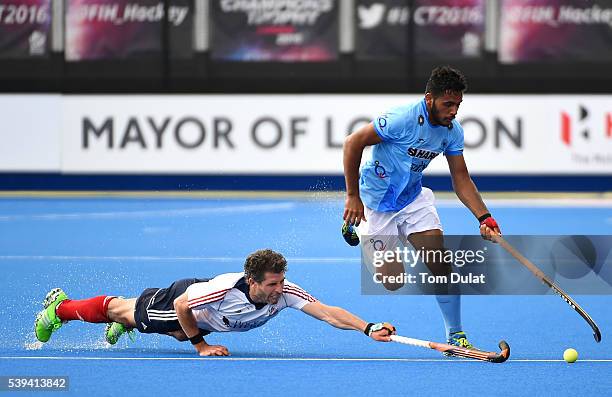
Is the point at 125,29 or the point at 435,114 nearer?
the point at 435,114

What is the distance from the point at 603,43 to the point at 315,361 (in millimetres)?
11248

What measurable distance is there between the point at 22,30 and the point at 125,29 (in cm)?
133

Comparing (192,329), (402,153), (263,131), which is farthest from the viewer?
(263,131)

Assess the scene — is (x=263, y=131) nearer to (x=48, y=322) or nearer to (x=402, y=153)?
(x=402, y=153)

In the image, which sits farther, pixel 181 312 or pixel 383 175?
pixel 383 175

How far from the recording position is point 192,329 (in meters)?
7.34

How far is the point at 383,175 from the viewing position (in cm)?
815

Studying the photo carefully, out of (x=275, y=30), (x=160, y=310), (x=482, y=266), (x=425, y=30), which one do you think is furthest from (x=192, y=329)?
(x=425, y=30)

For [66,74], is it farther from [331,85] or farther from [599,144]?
[599,144]

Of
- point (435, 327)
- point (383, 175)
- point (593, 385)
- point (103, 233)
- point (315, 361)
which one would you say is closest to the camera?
point (593, 385)

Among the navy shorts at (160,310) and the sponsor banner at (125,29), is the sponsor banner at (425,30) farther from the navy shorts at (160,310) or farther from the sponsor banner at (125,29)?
the navy shorts at (160,310)

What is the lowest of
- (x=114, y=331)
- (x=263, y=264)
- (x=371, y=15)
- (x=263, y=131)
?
(x=114, y=331)

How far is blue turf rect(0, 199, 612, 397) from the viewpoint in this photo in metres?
6.95

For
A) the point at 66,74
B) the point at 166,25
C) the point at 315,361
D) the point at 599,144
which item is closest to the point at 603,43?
the point at 599,144
